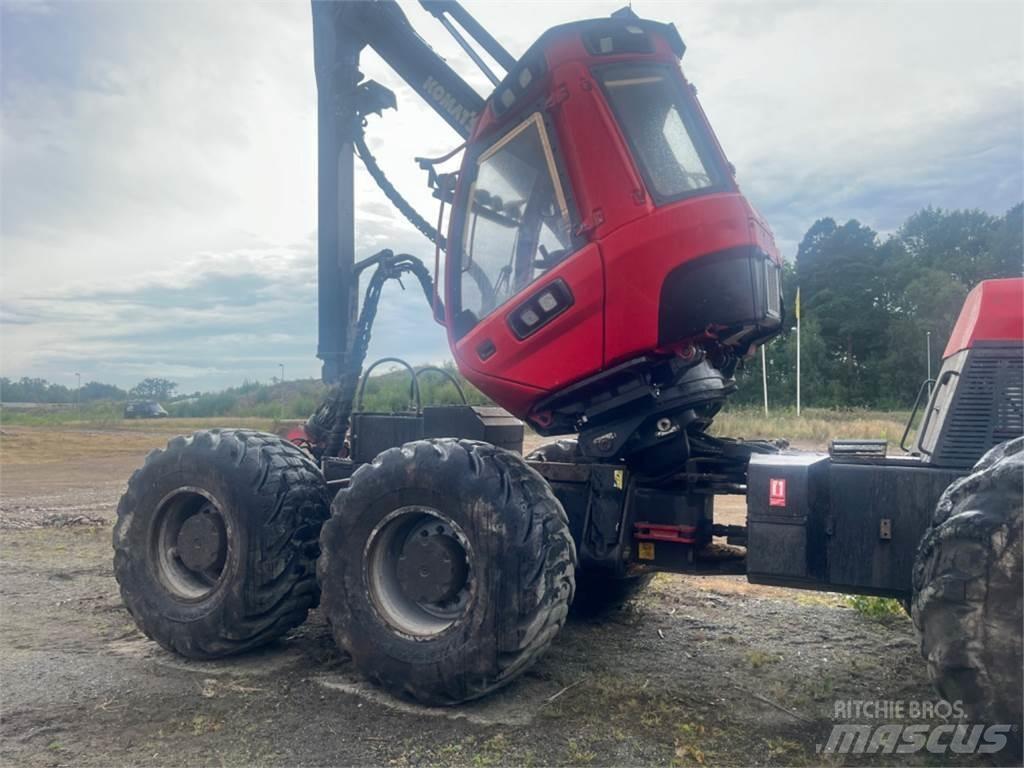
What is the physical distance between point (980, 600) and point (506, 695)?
2.30 meters

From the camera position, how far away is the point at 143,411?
4347cm

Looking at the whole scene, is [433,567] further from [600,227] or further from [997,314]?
[997,314]

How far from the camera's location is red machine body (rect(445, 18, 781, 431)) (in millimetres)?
4523

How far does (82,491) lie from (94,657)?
11030 millimetres

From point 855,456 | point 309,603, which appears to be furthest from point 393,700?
point 855,456

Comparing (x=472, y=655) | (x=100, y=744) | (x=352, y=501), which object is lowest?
(x=100, y=744)

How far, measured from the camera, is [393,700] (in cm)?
450

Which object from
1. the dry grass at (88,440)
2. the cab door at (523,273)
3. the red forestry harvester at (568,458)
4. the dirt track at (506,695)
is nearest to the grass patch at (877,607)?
the dirt track at (506,695)

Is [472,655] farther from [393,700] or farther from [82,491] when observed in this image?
[82,491]

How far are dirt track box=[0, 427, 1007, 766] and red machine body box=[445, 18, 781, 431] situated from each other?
5.29ft

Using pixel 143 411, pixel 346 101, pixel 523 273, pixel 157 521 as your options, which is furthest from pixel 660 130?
pixel 143 411

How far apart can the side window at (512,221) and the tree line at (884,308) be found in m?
25.1

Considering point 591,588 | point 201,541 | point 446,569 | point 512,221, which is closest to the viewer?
point 446,569

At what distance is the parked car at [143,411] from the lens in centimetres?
4316
